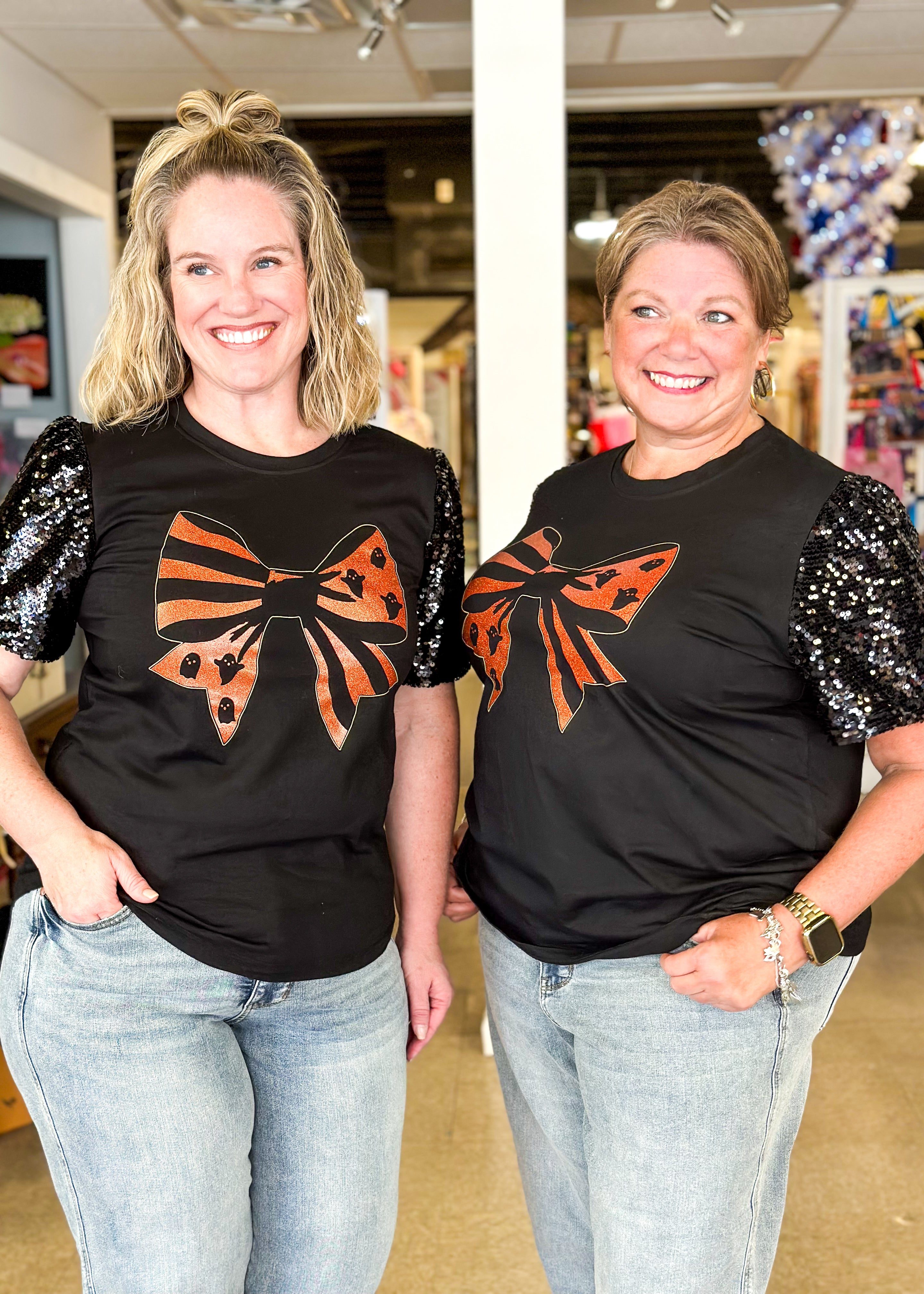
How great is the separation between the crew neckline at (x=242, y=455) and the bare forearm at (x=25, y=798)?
0.41 meters

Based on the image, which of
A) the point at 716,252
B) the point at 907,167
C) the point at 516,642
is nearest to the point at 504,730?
the point at 516,642

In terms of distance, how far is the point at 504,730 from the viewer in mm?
1572

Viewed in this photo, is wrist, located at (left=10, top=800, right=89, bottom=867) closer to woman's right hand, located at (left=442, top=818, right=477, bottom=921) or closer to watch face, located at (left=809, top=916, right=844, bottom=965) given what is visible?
woman's right hand, located at (left=442, top=818, right=477, bottom=921)

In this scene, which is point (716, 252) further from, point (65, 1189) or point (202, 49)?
point (202, 49)

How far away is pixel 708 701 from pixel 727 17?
11.7ft

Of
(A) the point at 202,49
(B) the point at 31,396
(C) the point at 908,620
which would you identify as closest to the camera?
(C) the point at 908,620

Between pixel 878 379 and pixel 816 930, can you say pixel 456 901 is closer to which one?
pixel 816 930

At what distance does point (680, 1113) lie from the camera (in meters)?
1.42

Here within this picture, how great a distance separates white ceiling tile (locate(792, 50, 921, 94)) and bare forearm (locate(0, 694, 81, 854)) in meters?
4.88

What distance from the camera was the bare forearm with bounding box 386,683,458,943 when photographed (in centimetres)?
177

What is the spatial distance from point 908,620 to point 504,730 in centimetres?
51

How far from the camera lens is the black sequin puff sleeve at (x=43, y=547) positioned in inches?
58.0

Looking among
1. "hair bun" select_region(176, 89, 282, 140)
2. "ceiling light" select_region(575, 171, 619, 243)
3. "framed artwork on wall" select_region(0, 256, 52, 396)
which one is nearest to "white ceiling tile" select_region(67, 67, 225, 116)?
"framed artwork on wall" select_region(0, 256, 52, 396)

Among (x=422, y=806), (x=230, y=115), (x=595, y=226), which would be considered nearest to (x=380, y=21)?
(x=230, y=115)
